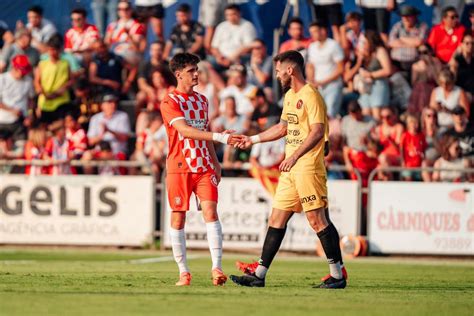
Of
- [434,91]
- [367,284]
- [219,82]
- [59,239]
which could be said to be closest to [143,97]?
[219,82]

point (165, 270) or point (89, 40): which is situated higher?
point (89, 40)

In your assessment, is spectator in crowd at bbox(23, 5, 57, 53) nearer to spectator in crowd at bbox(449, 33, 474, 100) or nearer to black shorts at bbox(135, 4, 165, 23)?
black shorts at bbox(135, 4, 165, 23)

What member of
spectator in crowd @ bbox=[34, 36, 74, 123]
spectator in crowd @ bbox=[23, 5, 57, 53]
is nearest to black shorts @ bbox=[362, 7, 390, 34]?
spectator in crowd @ bbox=[34, 36, 74, 123]

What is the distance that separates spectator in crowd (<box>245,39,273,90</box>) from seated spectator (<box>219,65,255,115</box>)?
39cm

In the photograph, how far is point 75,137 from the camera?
2111 centimetres

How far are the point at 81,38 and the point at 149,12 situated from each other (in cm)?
149

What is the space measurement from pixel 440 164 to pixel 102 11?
785 centimetres

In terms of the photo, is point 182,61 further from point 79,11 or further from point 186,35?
point 79,11

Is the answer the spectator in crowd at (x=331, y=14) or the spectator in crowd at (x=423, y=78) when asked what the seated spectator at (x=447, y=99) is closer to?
the spectator in crowd at (x=423, y=78)

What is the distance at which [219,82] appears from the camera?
21.7 metres

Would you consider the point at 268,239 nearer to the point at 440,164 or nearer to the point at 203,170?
the point at 203,170

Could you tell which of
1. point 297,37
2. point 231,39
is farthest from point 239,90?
point 297,37

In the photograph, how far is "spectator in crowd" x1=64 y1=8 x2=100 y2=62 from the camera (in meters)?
22.3

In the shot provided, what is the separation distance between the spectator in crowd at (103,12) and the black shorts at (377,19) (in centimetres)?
520
